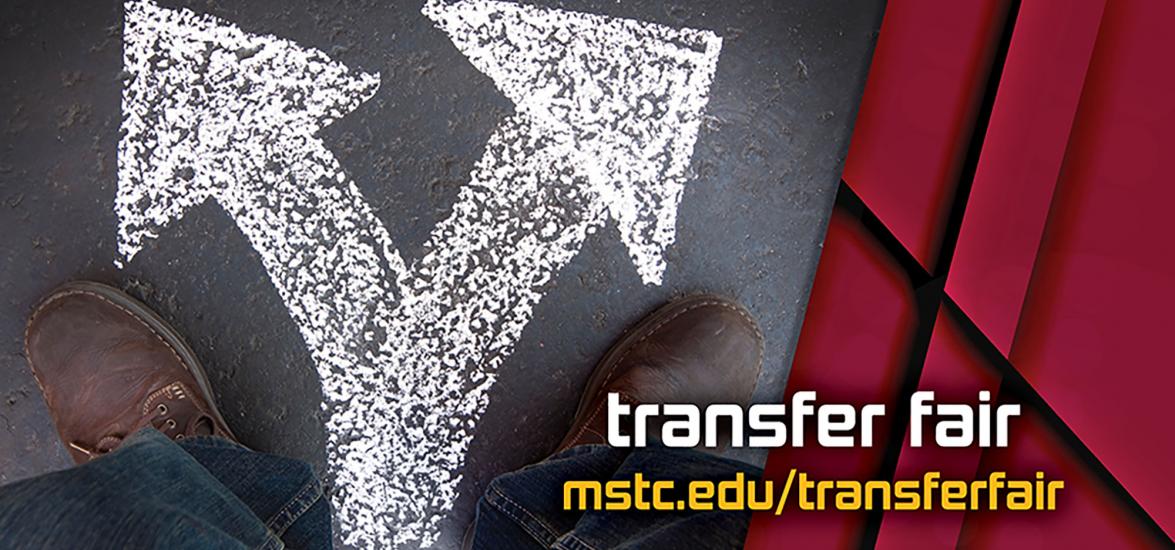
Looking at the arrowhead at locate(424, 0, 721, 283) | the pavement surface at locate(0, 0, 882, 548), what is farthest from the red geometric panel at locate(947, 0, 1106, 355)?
the arrowhead at locate(424, 0, 721, 283)

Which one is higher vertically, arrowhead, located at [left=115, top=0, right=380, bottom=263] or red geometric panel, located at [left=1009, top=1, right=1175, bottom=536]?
red geometric panel, located at [left=1009, top=1, right=1175, bottom=536]

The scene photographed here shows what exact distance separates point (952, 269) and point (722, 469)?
59 cm

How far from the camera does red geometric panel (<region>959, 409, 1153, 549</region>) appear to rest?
136 cm

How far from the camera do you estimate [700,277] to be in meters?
1.25

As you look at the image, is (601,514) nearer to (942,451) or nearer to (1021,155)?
(942,451)

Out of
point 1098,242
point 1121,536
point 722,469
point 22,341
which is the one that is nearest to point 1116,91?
point 1098,242

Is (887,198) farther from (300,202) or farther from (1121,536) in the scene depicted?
(300,202)

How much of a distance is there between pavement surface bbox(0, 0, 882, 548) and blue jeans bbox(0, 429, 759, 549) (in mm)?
166

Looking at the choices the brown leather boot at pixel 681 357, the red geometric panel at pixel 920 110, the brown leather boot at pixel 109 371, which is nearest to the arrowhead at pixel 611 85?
the brown leather boot at pixel 681 357

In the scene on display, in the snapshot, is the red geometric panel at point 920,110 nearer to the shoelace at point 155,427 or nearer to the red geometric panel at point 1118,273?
the red geometric panel at point 1118,273

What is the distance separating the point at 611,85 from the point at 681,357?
0.43 meters

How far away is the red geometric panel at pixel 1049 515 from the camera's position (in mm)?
1364

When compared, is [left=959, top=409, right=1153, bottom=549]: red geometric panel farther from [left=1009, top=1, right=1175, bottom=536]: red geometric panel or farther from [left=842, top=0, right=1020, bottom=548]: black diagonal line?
[left=842, top=0, right=1020, bottom=548]: black diagonal line

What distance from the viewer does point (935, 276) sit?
4.36 feet
